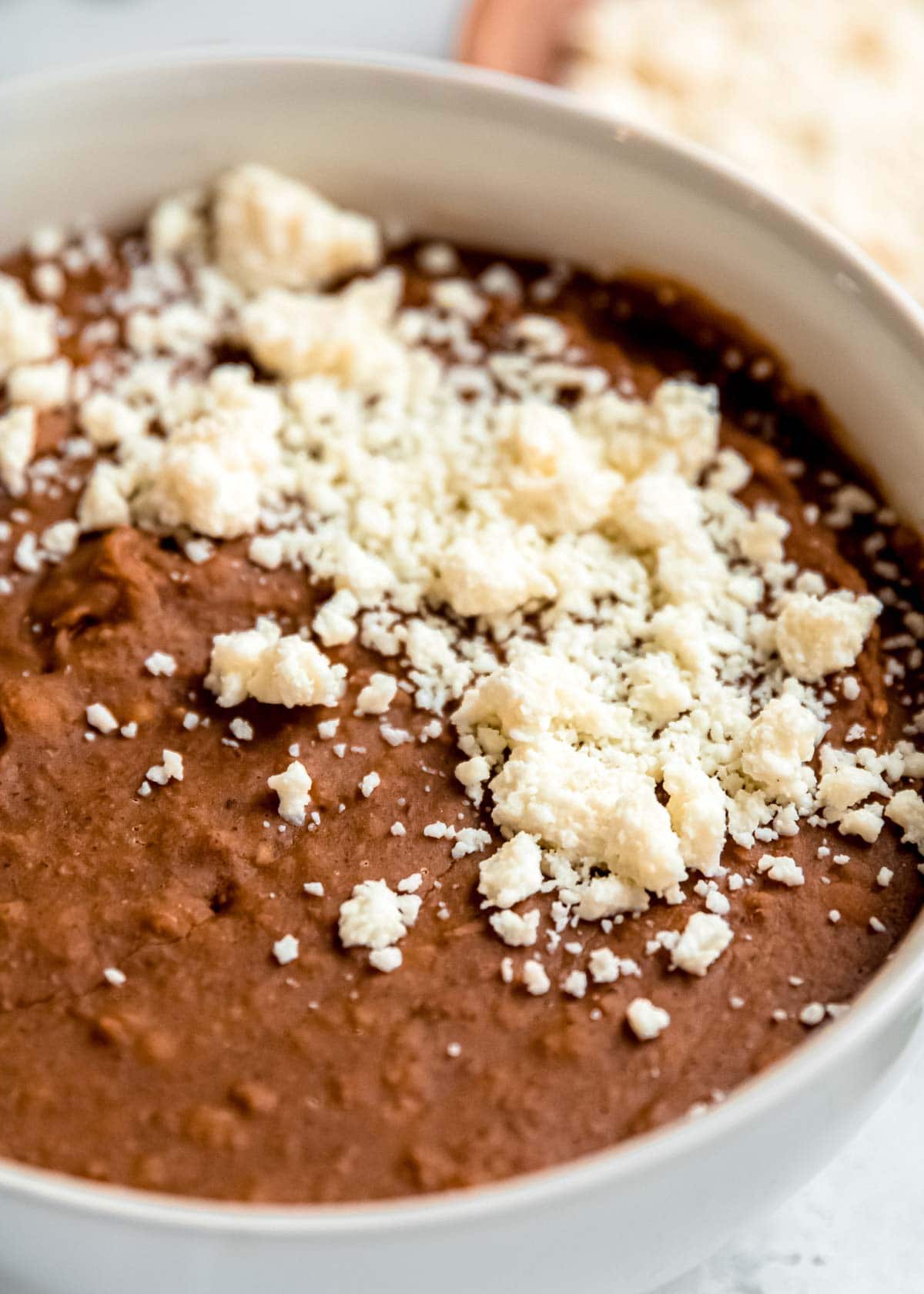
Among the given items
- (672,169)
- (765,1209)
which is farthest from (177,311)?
(765,1209)

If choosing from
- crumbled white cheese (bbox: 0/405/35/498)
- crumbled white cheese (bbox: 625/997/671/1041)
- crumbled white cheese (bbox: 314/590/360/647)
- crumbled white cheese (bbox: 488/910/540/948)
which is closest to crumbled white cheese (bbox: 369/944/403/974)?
crumbled white cheese (bbox: 488/910/540/948)

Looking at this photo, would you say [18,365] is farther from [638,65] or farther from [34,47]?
[638,65]

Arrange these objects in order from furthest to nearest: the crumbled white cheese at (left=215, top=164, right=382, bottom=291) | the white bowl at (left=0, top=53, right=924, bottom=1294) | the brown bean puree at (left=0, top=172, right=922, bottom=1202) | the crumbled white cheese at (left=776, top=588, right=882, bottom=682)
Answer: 1. the crumbled white cheese at (left=215, top=164, right=382, bottom=291)
2. the crumbled white cheese at (left=776, top=588, right=882, bottom=682)
3. the brown bean puree at (left=0, top=172, right=922, bottom=1202)
4. the white bowl at (left=0, top=53, right=924, bottom=1294)

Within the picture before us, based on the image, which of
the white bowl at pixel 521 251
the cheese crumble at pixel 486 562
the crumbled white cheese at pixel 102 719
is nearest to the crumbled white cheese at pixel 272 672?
the cheese crumble at pixel 486 562

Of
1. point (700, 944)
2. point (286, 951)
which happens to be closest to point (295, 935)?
point (286, 951)

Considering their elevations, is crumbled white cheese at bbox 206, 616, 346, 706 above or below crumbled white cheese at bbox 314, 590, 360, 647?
below

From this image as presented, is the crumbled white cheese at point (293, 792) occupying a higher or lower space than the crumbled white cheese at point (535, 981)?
lower

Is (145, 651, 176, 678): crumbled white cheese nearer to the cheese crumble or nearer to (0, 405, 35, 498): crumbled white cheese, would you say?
the cheese crumble

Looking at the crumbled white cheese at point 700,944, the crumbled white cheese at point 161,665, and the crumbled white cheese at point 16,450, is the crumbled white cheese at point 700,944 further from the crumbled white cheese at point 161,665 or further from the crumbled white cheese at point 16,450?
the crumbled white cheese at point 16,450
